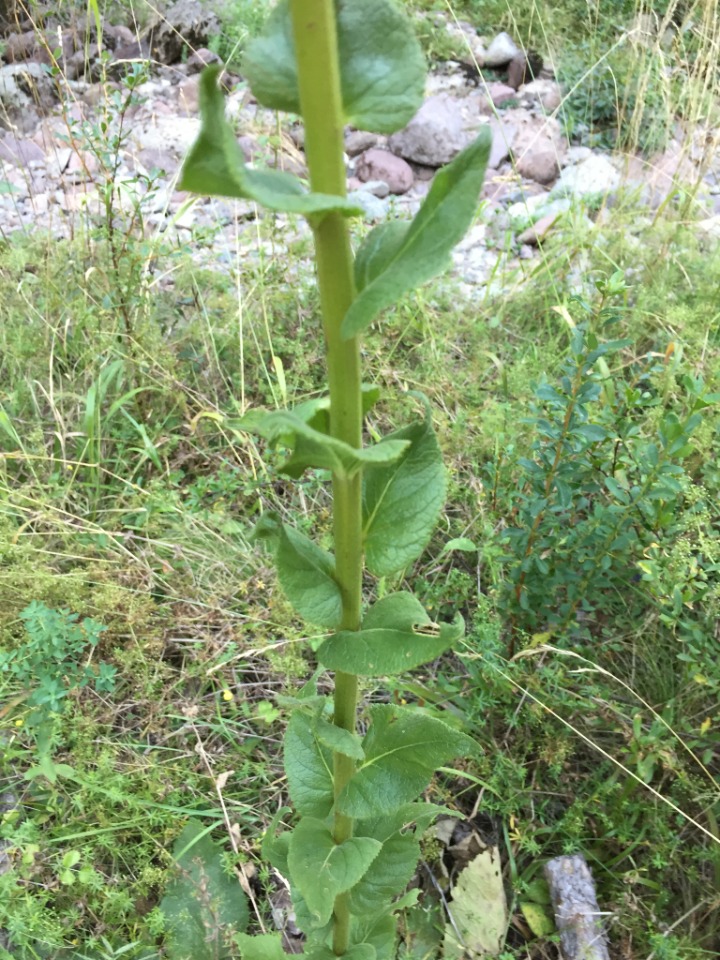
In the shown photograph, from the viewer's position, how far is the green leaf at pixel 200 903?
58.4 inches

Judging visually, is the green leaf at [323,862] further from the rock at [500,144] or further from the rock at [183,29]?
the rock at [183,29]

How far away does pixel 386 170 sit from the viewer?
4297 mm

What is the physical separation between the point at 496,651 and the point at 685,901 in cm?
60

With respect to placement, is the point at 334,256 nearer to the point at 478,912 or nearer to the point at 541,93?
the point at 478,912

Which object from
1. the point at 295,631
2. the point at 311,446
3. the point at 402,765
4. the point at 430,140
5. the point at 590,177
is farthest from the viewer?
the point at 430,140

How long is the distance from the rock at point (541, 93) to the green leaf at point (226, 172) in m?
4.96

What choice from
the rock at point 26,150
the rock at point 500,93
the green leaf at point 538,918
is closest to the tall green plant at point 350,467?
the green leaf at point 538,918

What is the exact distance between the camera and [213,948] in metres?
1.49

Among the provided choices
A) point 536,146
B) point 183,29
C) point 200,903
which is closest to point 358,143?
point 536,146

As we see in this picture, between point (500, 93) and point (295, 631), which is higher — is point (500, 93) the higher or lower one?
the higher one

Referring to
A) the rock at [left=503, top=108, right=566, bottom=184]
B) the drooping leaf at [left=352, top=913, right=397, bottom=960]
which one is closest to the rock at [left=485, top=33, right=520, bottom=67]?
the rock at [left=503, top=108, right=566, bottom=184]

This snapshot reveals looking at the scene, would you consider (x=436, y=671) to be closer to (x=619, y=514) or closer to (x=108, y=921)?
(x=619, y=514)

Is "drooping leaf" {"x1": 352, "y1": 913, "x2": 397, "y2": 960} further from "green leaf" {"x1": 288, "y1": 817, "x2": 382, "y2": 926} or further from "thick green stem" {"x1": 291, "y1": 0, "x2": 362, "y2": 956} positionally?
"thick green stem" {"x1": 291, "y1": 0, "x2": 362, "y2": 956}

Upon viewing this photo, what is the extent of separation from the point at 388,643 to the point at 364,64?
56 cm
